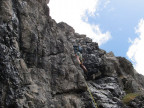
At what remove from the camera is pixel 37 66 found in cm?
1434

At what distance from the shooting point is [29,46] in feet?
45.6

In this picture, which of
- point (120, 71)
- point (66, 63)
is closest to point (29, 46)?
point (66, 63)

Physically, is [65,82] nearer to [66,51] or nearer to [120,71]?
[66,51]

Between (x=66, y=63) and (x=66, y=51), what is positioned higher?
(x=66, y=51)

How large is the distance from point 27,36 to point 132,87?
19.5 metres

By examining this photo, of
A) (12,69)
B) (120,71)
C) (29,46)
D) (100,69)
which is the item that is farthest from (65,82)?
(120,71)

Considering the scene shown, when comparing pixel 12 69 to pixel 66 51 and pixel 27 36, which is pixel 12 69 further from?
pixel 66 51

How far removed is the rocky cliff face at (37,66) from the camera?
11.0m

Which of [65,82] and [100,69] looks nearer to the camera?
[65,82]

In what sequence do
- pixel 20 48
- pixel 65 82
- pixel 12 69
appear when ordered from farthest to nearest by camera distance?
pixel 65 82 → pixel 20 48 → pixel 12 69

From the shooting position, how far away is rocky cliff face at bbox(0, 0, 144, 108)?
433 inches

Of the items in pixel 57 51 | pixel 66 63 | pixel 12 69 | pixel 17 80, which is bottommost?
pixel 17 80

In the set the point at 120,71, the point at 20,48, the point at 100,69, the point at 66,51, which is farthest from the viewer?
the point at 120,71

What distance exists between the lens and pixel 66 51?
17.7 metres
